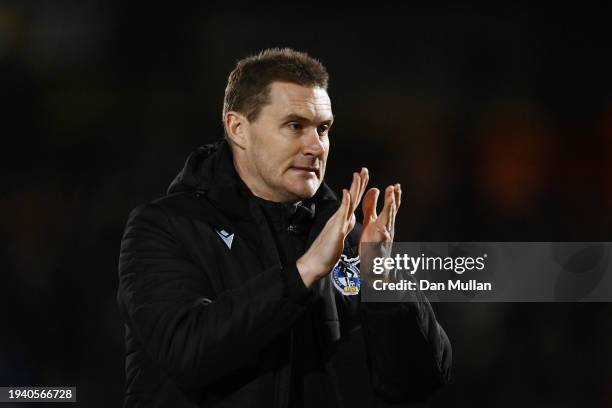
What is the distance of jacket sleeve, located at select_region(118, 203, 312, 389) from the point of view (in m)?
1.28

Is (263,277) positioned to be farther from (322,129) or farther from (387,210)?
(322,129)

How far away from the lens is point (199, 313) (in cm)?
132

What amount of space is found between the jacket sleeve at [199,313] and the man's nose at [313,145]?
297mm

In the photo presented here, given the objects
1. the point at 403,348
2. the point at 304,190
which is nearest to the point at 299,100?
the point at 304,190

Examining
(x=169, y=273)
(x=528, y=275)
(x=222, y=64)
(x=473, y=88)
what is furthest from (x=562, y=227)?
(x=169, y=273)

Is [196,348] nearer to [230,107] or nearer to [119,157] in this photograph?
[230,107]

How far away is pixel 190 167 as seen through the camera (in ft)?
5.17

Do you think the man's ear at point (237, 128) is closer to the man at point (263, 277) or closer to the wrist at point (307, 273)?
the man at point (263, 277)

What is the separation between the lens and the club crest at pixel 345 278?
156cm

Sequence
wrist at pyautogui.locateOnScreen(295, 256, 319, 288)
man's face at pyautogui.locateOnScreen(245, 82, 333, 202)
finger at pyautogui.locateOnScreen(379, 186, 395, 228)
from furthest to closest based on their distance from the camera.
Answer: man's face at pyautogui.locateOnScreen(245, 82, 333, 202)
finger at pyautogui.locateOnScreen(379, 186, 395, 228)
wrist at pyautogui.locateOnScreen(295, 256, 319, 288)

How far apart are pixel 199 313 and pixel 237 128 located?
0.46 metres

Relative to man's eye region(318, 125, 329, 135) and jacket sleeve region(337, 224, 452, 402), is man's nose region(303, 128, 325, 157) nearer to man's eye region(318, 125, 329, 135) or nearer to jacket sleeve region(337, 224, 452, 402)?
man's eye region(318, 125, 329, 135)

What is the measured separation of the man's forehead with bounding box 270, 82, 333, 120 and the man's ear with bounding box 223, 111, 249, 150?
0.09 m

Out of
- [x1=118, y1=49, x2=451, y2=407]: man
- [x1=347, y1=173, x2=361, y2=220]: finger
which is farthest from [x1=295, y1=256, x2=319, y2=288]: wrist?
[x1=347, y1=173, x2=361, y2=220]: finger
